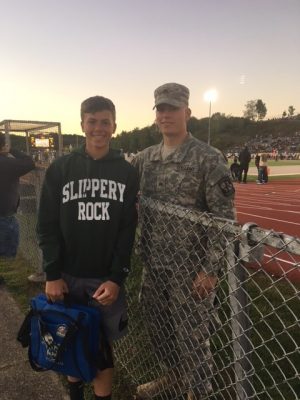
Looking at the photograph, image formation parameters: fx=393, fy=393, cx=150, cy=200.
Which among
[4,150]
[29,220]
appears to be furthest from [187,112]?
[29,220]

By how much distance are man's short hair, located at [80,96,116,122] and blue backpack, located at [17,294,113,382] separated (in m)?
1.19

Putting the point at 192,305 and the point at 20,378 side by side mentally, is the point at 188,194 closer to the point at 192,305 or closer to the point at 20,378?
the point at 192,305

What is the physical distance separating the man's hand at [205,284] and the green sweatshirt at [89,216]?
44 cm

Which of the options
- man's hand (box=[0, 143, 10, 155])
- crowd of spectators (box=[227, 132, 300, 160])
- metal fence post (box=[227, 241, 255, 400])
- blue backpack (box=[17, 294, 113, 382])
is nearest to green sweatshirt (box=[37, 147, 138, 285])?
blue backpack (box=[17, 294, 113, 382])

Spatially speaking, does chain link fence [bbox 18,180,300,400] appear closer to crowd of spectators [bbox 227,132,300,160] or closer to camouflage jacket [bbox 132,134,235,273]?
camouflage jacket [bbox 132,134,235,273]

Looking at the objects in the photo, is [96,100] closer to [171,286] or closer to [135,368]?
[171,286]

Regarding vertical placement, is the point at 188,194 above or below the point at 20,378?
above

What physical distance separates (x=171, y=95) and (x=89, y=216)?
0.92 metres

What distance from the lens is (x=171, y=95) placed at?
2.50 m

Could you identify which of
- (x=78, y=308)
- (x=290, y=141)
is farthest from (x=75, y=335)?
(x=290, y=141)

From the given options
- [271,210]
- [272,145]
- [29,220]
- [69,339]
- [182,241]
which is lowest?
[272,145]

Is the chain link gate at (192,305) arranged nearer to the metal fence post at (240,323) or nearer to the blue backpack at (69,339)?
the metal fence post at (240,323)

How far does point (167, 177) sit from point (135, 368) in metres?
1.57

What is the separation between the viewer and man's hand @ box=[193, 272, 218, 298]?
227 centimetres
